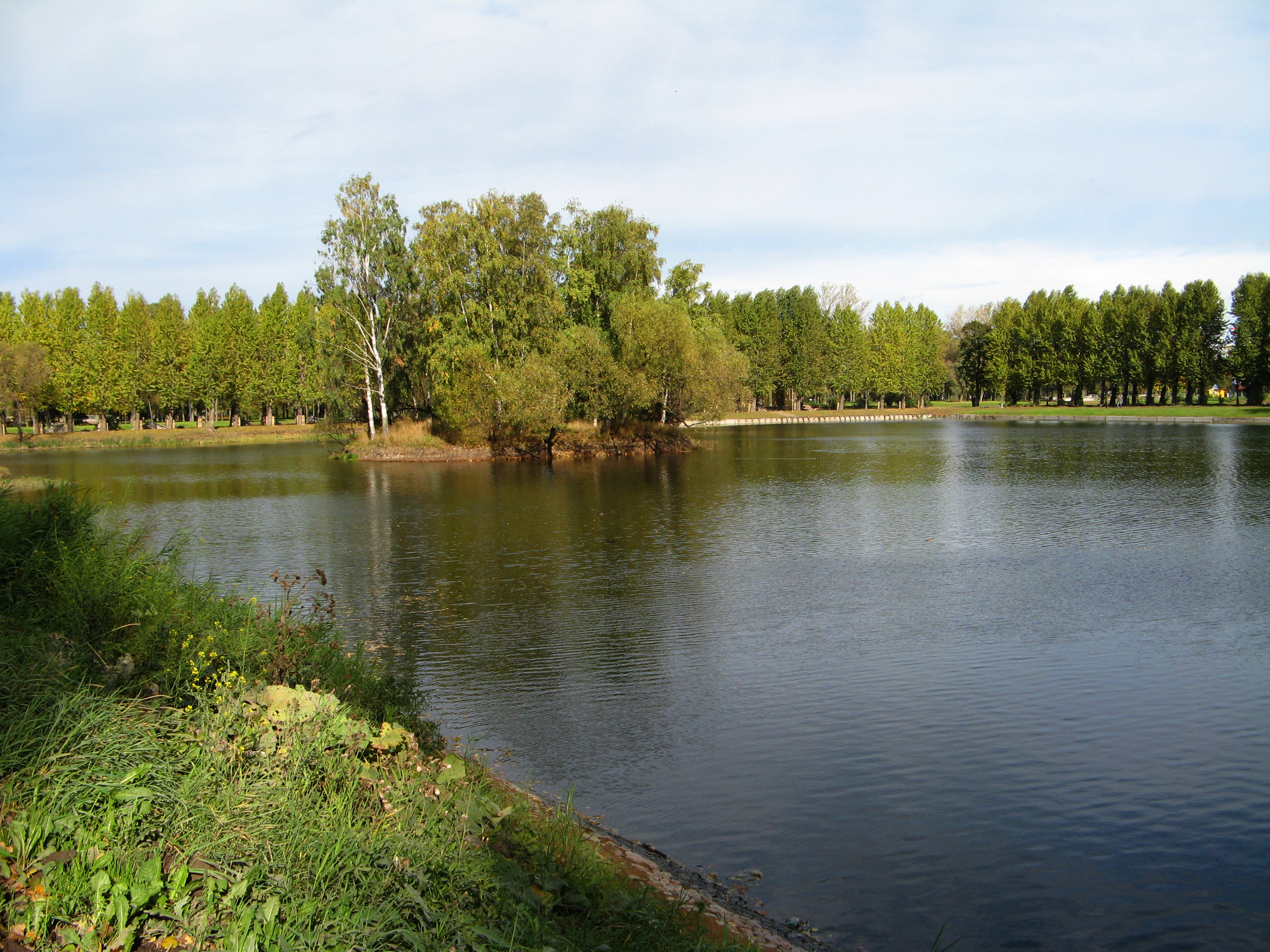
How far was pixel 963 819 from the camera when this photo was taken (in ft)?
30.1

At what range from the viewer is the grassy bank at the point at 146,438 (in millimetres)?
78688

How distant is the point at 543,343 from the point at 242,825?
177 feet

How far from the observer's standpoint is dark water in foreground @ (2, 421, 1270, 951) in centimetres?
817

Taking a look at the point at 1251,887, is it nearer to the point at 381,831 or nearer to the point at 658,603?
the point at 381,831

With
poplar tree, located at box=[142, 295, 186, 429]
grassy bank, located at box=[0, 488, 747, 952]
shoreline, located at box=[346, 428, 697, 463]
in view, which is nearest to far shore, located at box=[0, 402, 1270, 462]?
shoreline, located at box=[346, 428, 697, 463]

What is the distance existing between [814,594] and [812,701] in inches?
274

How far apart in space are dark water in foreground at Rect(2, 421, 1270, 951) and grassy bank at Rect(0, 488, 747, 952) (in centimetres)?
283

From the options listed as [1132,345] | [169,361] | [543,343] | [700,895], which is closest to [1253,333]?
[1132,345]

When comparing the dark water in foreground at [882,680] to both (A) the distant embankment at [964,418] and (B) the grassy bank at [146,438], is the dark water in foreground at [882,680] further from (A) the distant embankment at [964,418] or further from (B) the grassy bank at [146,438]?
(B) the grassy bank at [146,438]

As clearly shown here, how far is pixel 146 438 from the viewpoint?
83.6m

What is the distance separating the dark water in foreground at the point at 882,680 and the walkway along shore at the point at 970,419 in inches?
2040

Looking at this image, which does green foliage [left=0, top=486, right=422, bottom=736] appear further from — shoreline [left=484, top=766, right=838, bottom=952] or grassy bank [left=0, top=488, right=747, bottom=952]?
shoreline [left=484, top=766, right=838, bottom=952]

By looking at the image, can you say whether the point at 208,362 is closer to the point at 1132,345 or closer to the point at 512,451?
the point at 512,451

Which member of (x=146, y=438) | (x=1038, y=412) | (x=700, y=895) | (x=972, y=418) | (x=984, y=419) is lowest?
(x=700, y=895)
